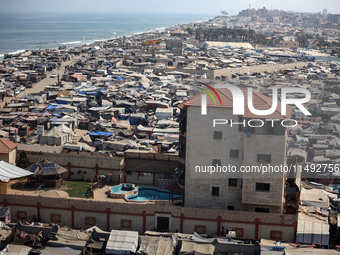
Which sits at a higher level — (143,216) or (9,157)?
(9,157)

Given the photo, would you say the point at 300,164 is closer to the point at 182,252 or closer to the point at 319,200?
the point at 319,200

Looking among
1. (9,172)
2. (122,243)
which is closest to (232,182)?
(122,243)

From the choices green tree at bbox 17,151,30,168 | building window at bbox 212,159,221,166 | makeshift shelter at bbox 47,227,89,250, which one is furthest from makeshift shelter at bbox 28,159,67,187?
building window at bbox 212,159,221,166

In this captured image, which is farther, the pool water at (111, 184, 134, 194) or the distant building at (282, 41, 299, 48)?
the distant building at (282, 41, 299, 48)

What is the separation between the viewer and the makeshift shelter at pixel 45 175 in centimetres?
2020

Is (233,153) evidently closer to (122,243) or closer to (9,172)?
(122,243)

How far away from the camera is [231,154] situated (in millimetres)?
17547

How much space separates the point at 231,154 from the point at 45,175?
24.3 feet

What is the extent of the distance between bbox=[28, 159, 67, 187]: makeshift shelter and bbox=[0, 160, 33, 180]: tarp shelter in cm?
72

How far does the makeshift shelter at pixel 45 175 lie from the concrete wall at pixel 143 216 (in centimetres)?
242

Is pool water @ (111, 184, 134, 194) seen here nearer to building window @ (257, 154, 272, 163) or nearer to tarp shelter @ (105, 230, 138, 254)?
tarp shelter @ (105, 230, 138, 254)

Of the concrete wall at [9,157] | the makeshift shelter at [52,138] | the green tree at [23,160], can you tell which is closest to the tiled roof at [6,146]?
the concrete wall at [9,157]

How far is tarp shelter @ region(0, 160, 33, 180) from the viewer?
18844 mm

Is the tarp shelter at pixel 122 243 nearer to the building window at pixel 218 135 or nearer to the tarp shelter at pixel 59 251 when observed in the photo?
the tarp shelter at pixel 59 251
